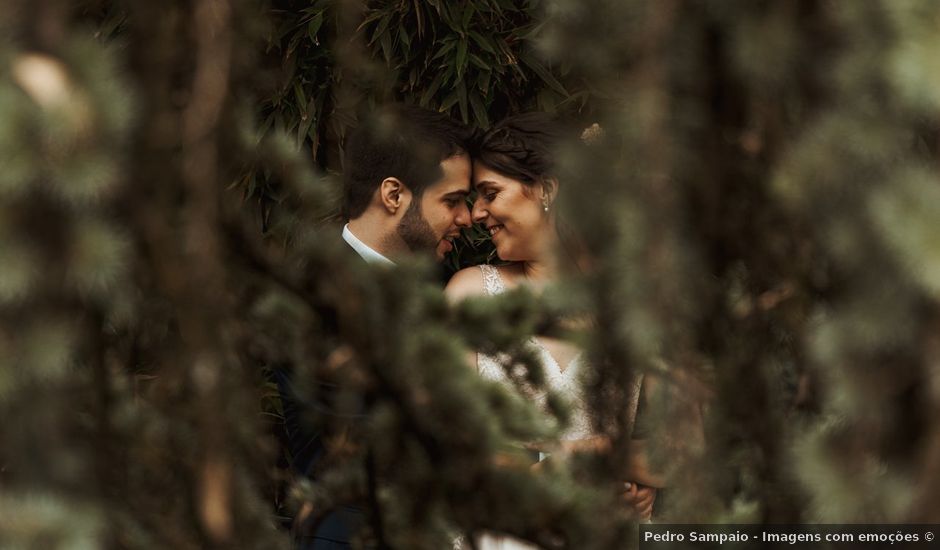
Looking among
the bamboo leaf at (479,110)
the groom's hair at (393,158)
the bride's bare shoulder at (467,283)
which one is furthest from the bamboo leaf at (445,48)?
the bride's bare shoulder at (467,283)

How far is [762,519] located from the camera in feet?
2.07

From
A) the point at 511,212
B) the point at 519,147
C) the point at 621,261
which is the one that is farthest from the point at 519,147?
the point at 621,261

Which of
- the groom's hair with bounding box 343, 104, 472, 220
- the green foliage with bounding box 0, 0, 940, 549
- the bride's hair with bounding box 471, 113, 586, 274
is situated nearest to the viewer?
the green foliage with bounding box 0, 0, 940, 549

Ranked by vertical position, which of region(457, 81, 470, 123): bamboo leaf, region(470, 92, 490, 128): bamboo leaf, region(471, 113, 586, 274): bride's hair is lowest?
region(470, 92, 490, 128): bamboo leaf

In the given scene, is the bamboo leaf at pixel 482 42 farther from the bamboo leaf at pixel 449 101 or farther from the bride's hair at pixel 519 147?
the bride's hair at pixel 519 147

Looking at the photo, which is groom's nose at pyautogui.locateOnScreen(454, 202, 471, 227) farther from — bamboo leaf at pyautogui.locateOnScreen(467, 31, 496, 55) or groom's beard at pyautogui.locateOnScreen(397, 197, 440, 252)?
bamboo leaf at pyautogui.locateOnScreen(467, 31, 496, 55)

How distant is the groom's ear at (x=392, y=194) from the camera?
1.99m

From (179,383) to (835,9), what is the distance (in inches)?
14.8

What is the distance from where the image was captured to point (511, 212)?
2.12 m

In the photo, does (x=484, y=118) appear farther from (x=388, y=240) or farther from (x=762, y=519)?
(x=762, y=519)

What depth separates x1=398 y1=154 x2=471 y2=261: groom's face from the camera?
6.67 ft

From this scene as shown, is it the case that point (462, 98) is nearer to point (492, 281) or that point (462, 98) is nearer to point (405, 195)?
point (492, 281)

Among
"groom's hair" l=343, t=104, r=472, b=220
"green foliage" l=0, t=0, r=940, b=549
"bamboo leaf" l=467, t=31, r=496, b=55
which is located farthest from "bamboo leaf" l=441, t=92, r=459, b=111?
"green foliage" l=0, t=0, r=940, b=549

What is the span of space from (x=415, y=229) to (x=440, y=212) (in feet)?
0.37
